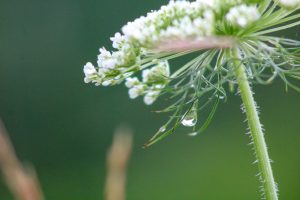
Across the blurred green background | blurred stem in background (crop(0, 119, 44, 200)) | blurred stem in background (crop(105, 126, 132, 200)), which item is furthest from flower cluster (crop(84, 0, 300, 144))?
the blurred green background

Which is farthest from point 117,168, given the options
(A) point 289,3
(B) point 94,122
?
(B) point 94,122

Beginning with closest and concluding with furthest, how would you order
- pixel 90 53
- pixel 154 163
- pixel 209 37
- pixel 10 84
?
1. pixel 209 37
2. pixel 154 163
3. pixel 90 53
4. pixel 10 84

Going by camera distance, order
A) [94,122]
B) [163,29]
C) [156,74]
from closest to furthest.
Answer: [163,29] → [156,74] → [94,122]

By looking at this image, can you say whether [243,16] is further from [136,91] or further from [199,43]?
[136,91]

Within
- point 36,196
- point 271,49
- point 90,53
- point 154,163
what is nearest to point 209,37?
point 271,49

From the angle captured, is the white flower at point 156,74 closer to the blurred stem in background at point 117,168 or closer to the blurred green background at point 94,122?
the blurred stem in background at point 117,168

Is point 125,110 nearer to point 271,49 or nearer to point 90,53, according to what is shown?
point 90,53
